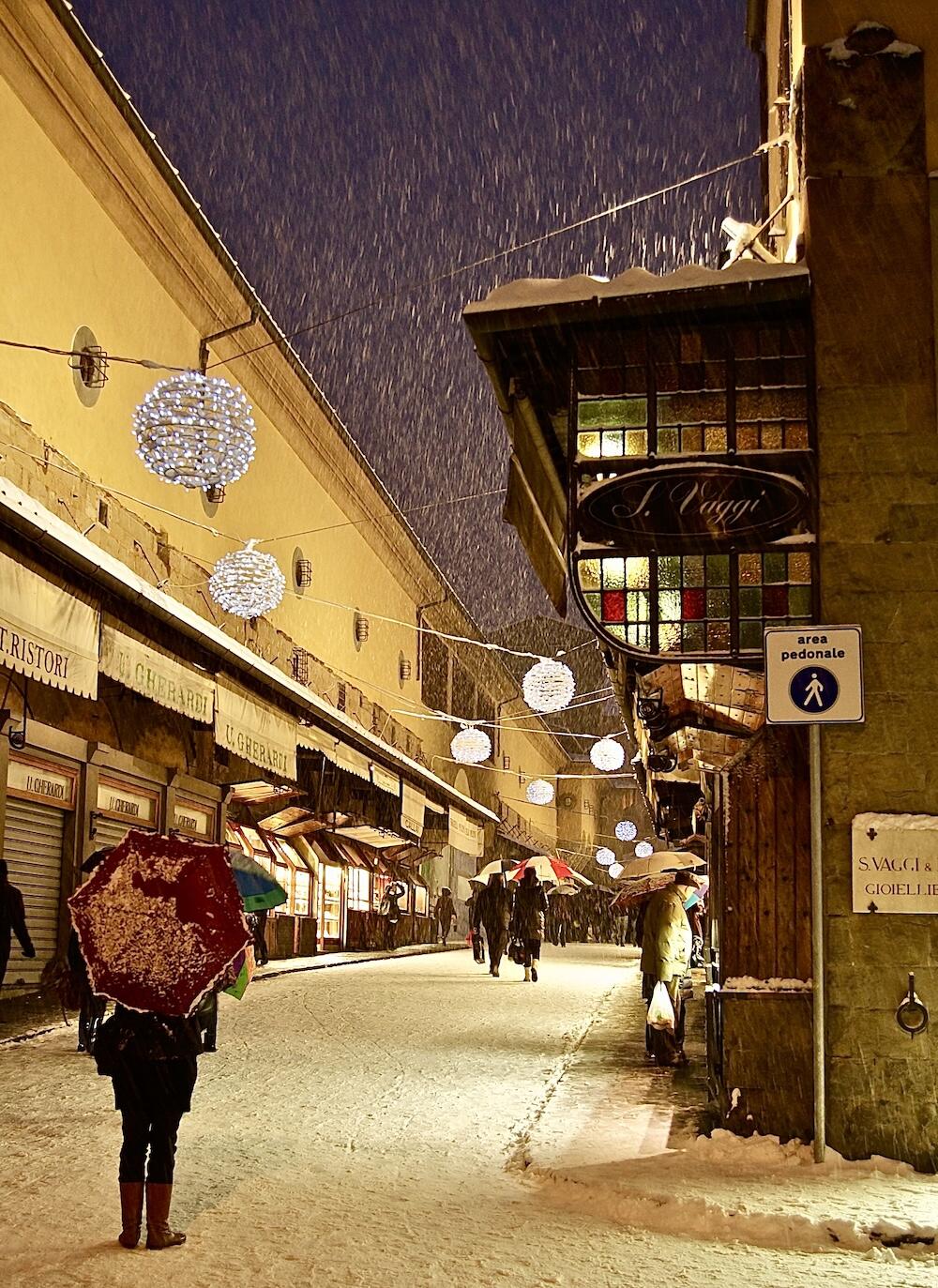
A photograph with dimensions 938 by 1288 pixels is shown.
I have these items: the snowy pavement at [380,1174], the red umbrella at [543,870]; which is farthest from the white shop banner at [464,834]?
the snowy pavement at [380,1174]

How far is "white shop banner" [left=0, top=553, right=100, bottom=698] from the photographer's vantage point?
10445 millimetres

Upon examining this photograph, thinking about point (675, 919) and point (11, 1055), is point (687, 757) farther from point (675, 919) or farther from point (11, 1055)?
point (11, 1055)

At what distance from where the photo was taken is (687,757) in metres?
9.85

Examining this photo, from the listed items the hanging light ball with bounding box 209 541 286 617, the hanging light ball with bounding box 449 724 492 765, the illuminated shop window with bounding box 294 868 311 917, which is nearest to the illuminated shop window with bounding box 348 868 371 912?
the illuminated shop window with bounding box 294 868 311 917

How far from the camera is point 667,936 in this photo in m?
12.4

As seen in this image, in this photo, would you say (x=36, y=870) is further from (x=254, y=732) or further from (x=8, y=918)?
(x=8, y=918)

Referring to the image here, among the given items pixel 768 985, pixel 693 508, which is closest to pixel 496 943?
pixel 768 985

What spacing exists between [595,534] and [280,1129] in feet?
12.7

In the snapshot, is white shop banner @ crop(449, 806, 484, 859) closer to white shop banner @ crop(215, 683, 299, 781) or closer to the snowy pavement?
white shop banner @ crop(215, 683, 299, 781)

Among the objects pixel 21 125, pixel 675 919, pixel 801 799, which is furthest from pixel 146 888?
pixel 21 125

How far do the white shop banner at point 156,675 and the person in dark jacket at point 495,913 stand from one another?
10.6m

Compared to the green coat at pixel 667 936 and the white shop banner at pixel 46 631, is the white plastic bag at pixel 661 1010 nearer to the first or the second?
the green coat at pixel 667 936

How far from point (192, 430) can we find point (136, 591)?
170 cm

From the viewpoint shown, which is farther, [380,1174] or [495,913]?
[495,913]
